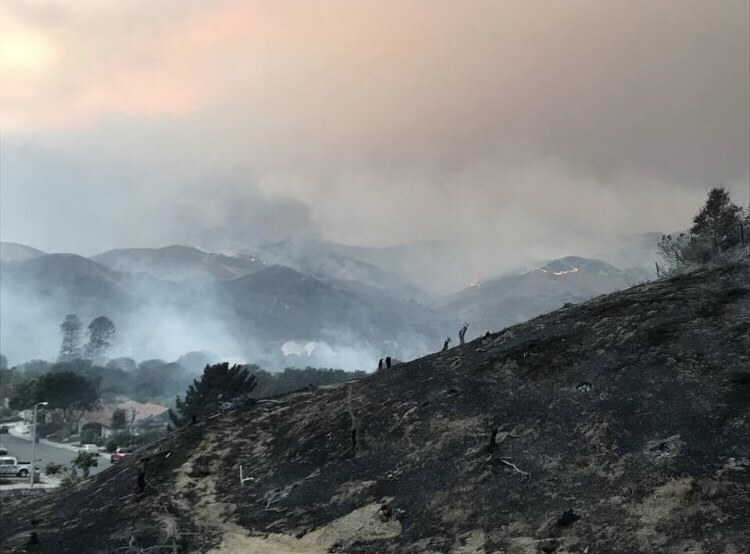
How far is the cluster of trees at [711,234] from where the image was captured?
4930 cm

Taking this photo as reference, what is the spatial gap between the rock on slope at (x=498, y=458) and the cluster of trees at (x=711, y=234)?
17.5 m

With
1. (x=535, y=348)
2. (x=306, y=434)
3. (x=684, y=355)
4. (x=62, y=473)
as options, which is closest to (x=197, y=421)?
(x=306, y=434)

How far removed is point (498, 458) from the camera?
2334 centimetres

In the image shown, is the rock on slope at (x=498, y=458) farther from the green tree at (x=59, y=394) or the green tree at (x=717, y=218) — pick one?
the green tree at (x=59, y=394)

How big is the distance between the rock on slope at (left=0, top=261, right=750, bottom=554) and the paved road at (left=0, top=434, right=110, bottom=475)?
67.1 meters

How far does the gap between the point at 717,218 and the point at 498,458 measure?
4641 centimetres

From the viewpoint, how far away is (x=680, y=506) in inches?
697

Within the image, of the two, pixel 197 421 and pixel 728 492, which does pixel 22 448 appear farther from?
pixel 728 492

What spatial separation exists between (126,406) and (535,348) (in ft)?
582

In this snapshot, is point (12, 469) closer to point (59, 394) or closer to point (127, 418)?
point (59, 394)

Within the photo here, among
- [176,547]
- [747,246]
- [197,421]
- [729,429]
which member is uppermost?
[747,246]

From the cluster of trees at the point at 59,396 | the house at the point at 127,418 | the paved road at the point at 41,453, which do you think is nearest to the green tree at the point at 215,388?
the paved road at the point at 41,453

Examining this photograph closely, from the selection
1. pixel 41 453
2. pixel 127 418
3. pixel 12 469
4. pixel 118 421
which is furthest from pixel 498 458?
pixel 127 418

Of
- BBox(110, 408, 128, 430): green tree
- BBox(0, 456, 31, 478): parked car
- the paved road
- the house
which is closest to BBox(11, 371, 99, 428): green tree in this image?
the house
